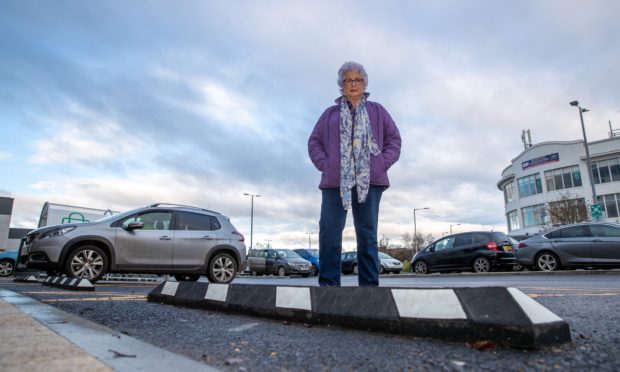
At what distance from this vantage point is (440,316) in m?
2.11

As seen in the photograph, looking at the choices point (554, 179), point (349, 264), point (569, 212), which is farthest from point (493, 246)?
point (554, 179)

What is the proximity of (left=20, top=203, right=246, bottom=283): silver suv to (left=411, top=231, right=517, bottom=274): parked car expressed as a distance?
820 centimetres

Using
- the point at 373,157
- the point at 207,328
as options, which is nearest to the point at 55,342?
the point at 207,328

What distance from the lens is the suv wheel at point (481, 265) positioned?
13.7 m

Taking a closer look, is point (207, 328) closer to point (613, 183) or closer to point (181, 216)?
point (181, 216)

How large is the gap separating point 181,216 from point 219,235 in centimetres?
89

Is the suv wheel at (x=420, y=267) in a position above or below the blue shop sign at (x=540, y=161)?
below

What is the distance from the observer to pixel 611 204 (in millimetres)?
44938

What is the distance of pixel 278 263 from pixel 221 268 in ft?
46.2

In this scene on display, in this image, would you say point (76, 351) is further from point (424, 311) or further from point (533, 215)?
point (533, 215)

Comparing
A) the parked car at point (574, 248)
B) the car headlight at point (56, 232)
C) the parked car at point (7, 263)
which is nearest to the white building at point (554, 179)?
the parked car at point (574, 248)

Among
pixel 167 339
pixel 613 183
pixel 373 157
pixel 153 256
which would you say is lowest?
pixel 167 339

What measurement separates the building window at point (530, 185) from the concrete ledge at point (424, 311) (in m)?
56.4

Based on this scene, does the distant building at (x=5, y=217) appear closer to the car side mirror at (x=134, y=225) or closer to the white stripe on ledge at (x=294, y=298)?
the car side mirror at (x=134, y=225)
